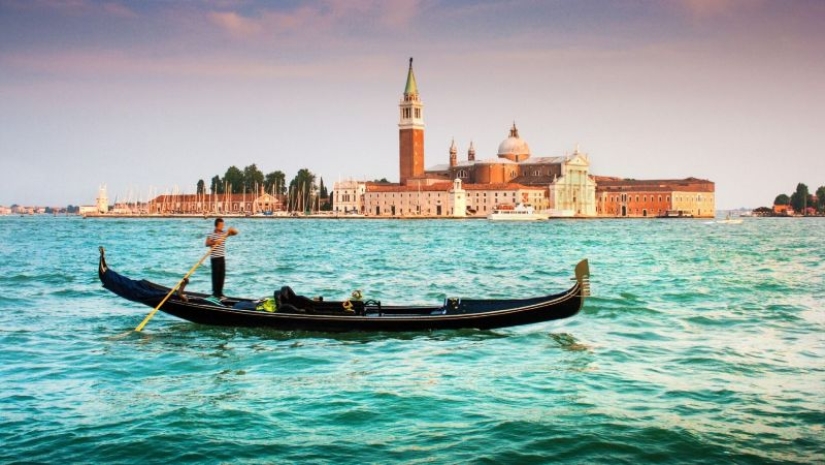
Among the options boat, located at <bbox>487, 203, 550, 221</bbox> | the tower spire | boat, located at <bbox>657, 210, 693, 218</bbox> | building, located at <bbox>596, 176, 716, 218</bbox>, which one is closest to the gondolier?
boat, located at <bbox>487, 203, 550, 221</bbox>

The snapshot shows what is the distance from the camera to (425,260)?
2317cm

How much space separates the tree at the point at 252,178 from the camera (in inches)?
3696

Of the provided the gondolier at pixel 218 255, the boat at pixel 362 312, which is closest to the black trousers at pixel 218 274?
the gondolier at pixel 218 255

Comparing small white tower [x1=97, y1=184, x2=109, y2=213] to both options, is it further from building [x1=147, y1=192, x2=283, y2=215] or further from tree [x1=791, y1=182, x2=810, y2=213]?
tree [x1=791, y1=182, x2=810, y2=213]

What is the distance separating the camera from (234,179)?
307 ft

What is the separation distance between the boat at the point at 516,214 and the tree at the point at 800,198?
41745mm

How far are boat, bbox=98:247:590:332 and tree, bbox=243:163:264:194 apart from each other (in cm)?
8556

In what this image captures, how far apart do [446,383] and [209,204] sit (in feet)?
300

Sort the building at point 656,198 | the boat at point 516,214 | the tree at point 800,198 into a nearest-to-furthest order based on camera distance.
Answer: the boat at point 516,214
the building at point 656,198
the tree at point 800,198

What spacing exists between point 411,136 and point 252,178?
19.8 m

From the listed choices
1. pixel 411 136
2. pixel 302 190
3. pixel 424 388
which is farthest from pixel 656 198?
pixel 424 388

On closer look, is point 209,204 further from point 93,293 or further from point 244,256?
point 93,293

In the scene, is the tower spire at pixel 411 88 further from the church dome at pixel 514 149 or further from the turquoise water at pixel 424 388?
the turquoise water at pixel 424 388

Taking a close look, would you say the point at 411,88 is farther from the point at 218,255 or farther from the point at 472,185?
the point at 218,255
